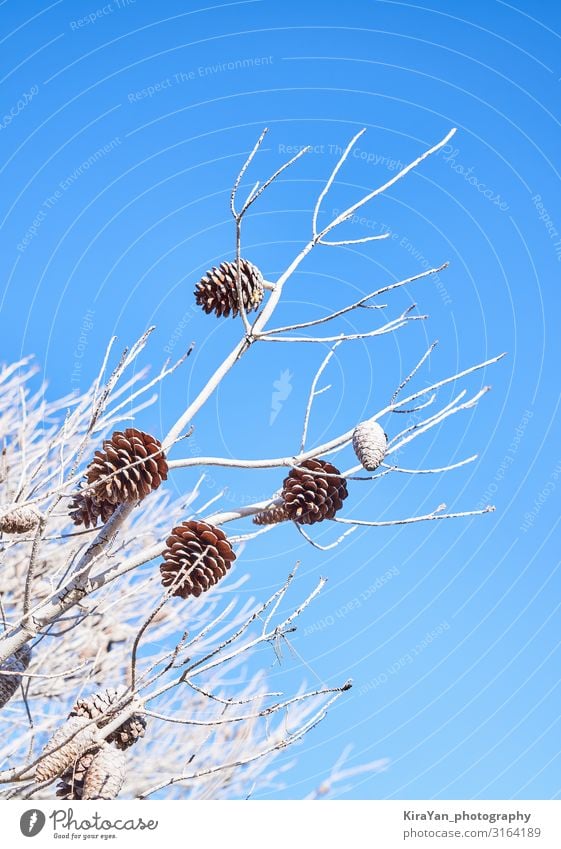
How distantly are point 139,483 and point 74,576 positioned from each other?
1.26ft

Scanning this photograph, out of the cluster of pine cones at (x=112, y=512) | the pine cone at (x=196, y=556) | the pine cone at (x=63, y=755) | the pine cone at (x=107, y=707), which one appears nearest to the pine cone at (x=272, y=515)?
the cluster of pine cones at (x=112, y=512)

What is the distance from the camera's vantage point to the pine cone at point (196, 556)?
7.73 ft

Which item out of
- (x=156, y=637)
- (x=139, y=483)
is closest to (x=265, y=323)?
(x=139, y=483)

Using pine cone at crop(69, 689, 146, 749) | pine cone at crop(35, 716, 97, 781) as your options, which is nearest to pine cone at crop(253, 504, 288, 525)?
pine cone at crop(69, 689, 146, 749)

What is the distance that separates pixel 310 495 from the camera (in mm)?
2459

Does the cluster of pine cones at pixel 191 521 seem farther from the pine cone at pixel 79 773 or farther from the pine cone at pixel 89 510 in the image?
the pine cone at pixel 79 773

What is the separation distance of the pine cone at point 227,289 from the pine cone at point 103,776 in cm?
158

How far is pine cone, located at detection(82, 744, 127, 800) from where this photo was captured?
7.61 feet

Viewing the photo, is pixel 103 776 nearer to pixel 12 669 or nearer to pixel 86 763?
pixel 86 763

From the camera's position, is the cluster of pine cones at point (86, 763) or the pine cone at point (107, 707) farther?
the pine cone at point (107, 707)
